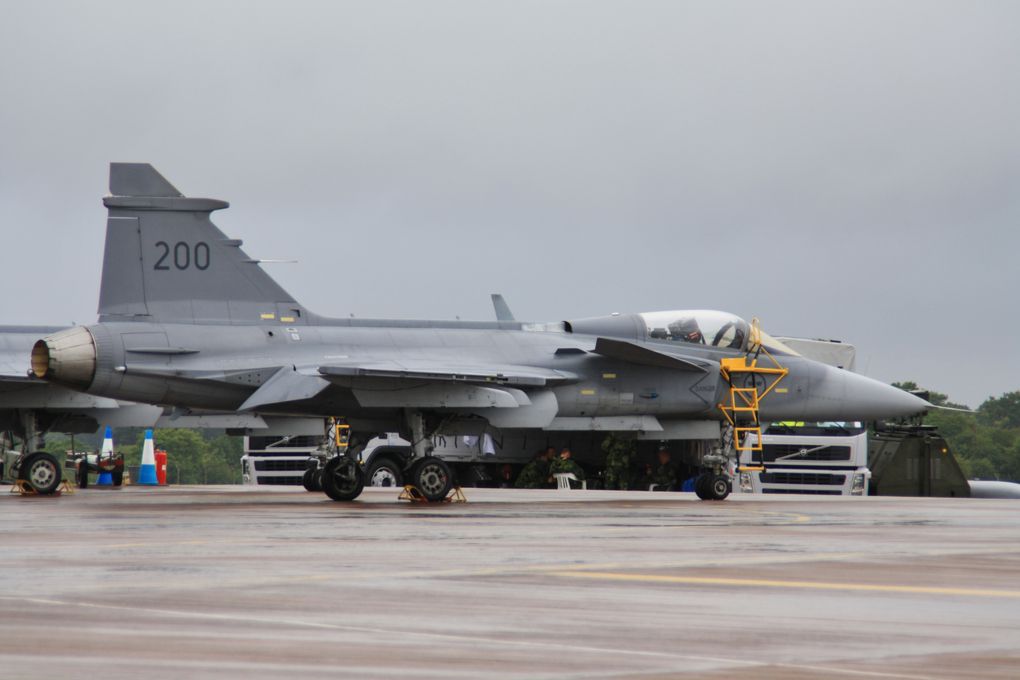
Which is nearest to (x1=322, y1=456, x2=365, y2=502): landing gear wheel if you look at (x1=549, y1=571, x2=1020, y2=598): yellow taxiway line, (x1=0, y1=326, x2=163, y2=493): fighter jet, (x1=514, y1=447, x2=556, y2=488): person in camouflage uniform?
(x1=0, y1=326, x2=163, y2=493): fighter jet

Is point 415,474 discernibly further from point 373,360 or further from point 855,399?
point 855,399

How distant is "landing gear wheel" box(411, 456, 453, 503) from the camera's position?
18031mm

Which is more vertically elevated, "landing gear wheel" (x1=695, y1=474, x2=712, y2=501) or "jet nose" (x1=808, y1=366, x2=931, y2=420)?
"jet nose" (x1=808, y1=366, x2=931, y2=420)

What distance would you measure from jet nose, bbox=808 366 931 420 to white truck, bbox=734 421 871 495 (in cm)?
407

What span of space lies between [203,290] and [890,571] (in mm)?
12195

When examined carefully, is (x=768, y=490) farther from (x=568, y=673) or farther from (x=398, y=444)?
(x=568, y=673)

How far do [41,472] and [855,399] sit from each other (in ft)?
40.4

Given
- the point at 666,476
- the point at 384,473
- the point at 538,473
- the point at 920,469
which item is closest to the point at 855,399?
the point at 666,476

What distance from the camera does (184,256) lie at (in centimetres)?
1830

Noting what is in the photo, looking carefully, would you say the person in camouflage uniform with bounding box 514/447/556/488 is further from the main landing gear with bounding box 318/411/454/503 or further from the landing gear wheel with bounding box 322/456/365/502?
the landing gear wheel with bounding box 322/456/365/502

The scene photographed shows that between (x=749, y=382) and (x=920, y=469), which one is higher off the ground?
(x=749, y=382)

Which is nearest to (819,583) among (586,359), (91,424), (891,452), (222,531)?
(222,531)

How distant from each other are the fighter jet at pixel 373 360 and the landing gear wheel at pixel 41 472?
3950 millimetres

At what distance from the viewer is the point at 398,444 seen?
29469mm
